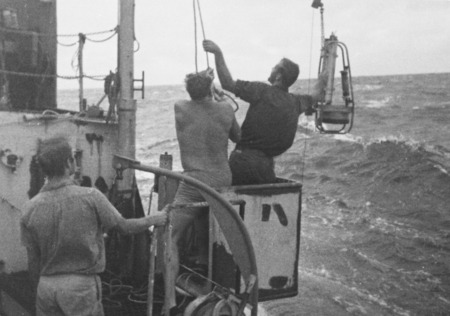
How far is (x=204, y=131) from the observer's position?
4023 millimetres

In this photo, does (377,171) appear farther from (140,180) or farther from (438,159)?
(140,180)

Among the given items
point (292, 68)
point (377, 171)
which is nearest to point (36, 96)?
point (292, 68)

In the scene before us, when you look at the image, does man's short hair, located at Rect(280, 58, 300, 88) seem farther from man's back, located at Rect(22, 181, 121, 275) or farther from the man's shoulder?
man's back, located at Rect(22, 181, 121, 275)

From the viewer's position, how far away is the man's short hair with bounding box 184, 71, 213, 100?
3918mm

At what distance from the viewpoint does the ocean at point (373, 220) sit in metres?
10.2

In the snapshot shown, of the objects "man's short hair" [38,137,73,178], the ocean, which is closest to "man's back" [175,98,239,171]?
"man's short hair" [38,137,73,178]

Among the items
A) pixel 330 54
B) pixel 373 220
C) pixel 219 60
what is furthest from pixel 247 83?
pixel 373 220

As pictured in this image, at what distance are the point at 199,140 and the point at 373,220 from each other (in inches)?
490

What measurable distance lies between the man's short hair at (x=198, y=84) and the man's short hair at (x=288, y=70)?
0.95 metres

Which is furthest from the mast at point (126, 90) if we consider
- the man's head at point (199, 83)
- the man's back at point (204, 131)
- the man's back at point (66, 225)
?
the man's back at point (66, 225)

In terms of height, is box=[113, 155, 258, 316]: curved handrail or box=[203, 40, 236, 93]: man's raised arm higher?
box=[203, 40, 236, 93]: man's raised arm

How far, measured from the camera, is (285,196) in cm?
434

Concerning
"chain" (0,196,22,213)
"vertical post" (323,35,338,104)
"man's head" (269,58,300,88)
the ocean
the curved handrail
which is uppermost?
"vertical post" (323,35,338,104)

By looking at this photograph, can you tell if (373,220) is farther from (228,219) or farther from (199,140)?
(228,219)
